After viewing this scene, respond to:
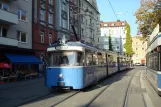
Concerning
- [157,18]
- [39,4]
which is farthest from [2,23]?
[157,18]

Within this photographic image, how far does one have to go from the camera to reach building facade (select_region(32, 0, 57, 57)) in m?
33.3

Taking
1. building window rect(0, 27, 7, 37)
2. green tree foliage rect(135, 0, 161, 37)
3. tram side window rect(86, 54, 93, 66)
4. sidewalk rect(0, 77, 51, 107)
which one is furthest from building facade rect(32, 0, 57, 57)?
tram side window rect(86, 54, 93, 66)

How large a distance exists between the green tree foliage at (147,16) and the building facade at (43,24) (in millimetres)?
12938

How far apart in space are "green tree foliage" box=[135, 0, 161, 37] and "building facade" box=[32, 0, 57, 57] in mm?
12938

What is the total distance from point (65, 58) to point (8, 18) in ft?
48.1

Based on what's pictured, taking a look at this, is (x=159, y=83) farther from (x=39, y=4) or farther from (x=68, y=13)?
(x=68, y=13)

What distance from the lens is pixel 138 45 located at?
11575cm

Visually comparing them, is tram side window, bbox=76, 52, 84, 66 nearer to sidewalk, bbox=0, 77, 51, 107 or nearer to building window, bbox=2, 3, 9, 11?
sidewalk, bbox=0, 77, 51, 107

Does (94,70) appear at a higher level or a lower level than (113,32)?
lower

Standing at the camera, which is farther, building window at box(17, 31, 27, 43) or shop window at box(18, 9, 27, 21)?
shop window at box(18, 9, 27, 21)

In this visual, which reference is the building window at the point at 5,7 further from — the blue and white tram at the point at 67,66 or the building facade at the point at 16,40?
the blue and white tram at the point at 67,66

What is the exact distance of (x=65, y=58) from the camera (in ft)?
44.2

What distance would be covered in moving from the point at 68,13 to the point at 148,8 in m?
19.8

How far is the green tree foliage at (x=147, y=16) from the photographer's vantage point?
26469mm
